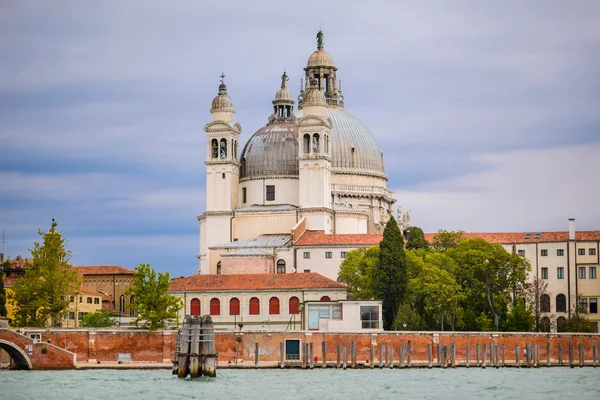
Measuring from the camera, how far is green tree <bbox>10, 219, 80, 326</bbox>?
8256 centimetres

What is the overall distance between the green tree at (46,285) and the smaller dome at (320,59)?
37.9 m

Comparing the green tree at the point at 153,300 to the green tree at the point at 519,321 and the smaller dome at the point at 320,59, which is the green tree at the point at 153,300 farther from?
the smaller dome at the point at 320,59

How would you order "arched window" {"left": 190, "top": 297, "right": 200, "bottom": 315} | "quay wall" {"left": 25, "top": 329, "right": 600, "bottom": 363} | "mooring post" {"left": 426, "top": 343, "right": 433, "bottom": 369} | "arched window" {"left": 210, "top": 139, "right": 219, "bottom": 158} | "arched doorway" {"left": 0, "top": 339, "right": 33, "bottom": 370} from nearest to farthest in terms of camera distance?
"arched doorway" {"left": 0, "top": 339, "right": 33, "bottom": 370} < "mooring post" {"left": 426, "top": 343, "right": 433, "bottom": 369} < "quay wall" {"left": 25, "top": 329, "right": 600, "bottom": 363} < "arched window" {"left": 190, "top": 297, "right": 200, "bottom": 315} < "arched window" {"left": 210, "top": 139, "right": 219, "bottom": 158}

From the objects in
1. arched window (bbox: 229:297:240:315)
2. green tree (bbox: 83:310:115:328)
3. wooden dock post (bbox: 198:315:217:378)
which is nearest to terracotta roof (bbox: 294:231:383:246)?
arched window (bbox: 229:297:240:315)

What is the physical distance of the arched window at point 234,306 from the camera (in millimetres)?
92625

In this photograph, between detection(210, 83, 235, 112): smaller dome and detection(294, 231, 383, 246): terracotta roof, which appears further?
detection(210, 83, 235, 112): smaller dome

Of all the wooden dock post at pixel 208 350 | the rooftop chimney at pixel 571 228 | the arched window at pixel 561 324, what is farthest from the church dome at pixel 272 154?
the wooden dock post at pixel 208 350

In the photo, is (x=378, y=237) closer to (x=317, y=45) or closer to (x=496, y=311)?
(x=496, y=311)

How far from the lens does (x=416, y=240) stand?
317 ft

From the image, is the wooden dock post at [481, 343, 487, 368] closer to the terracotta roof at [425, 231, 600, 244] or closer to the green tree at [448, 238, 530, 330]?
the green tree at [448, 238, 530, 330]

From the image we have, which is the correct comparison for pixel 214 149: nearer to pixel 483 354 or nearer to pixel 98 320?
pixel 98 320

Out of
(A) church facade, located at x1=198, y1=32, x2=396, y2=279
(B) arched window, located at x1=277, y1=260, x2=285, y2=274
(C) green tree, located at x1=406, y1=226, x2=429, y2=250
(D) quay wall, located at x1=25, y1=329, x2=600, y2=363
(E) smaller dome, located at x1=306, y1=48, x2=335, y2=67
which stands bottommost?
(D) quay wall, located at x1=25, y1=329, x2=600, y2=363

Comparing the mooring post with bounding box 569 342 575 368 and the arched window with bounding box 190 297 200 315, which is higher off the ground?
the arched window with bounding box 190 297 200 315

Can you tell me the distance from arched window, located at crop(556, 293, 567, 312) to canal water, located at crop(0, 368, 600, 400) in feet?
66.4
